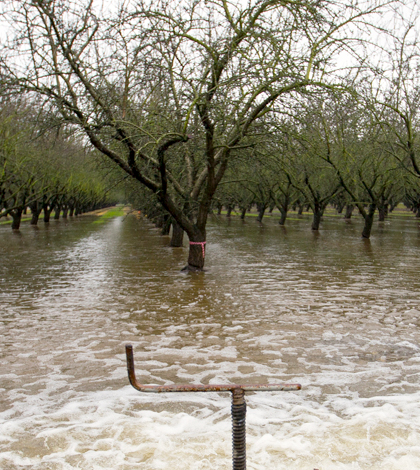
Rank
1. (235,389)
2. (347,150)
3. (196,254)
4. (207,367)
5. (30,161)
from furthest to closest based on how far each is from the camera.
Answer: (30,161), (347,150), (196,254), (207,367), (235,389)

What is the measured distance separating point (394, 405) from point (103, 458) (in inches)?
114

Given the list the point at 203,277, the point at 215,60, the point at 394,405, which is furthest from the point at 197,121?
the point at 394,405

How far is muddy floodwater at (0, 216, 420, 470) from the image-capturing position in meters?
3.97

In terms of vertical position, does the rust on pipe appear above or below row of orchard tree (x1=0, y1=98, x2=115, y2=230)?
below

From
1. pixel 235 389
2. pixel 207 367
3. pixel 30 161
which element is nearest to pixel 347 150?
pixel 30 161

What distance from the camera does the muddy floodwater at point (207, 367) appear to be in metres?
3.97

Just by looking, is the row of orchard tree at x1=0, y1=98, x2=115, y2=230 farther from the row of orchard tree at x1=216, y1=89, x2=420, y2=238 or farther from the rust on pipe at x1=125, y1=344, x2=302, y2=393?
the rust on pipe at x1=125, y1=344, x2=302, y2=393

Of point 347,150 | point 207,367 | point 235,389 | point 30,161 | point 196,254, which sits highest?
point 347,150

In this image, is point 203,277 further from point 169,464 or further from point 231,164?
point 169,464

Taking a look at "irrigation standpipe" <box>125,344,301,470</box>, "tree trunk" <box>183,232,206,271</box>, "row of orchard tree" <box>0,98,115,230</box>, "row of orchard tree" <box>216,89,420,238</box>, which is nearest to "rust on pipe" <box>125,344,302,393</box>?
"irrigation standpipe" <box>125,344,301,470</box>

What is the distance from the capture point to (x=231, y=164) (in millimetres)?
14398

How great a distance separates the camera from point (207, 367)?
229 inches

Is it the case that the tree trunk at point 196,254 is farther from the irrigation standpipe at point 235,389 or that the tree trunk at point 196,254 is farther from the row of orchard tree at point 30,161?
the irrigation standpipe at point 235,389

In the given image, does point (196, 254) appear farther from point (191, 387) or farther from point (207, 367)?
point (191, 387)
